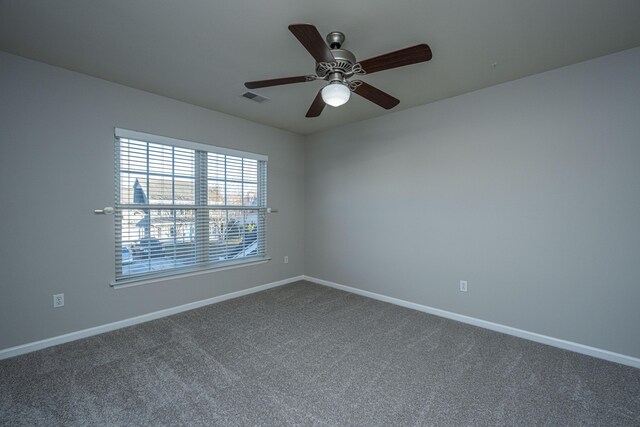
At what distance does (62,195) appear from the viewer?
2.69 meters

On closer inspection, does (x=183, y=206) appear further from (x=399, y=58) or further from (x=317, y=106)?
(x=399, y=58)

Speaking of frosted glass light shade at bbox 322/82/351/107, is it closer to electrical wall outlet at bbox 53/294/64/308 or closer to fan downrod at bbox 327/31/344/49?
fan downrod at bbox 327/31/344/49

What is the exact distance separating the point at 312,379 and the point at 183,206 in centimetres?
249

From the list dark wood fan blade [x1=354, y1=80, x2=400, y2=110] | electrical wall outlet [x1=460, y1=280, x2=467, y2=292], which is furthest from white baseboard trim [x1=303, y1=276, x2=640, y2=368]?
dark wood fan blade [x1=354, y1=80, x2=400, y2=110]

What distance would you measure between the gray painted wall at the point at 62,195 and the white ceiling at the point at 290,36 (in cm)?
25

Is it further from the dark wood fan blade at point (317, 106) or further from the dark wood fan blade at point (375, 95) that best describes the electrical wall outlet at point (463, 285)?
the dark wood fan blade at point (317, 106)

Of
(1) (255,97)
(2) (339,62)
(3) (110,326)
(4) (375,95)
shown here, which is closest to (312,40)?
(2) (339,62)

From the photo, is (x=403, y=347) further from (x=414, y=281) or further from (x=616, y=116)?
(x=616, y=116)

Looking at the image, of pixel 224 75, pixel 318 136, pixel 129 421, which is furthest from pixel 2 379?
pixel 318 136

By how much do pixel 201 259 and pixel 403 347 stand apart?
104 inches

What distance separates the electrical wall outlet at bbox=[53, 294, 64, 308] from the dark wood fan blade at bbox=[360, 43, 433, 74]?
131 inches

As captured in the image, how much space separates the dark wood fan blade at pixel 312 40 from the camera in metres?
1.53

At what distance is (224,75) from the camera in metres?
2.77

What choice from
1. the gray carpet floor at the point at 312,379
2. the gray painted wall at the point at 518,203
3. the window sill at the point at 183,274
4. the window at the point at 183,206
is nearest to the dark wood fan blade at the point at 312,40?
the gray painted wall at the point at 518,203
